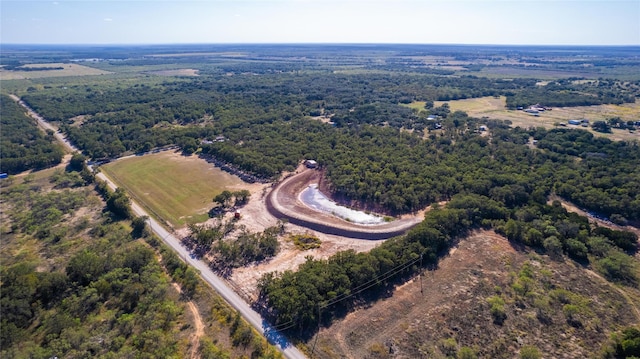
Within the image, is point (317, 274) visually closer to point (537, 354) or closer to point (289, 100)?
point (537, 354)

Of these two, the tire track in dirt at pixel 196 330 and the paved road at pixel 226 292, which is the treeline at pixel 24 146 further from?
the tire track in dirt at pixel 196 330

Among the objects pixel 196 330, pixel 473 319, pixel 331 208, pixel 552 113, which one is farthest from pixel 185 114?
pixel 552 113

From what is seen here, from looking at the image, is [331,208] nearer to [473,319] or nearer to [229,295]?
[229,295]

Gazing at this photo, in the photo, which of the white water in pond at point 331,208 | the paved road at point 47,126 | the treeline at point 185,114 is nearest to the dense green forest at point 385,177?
the treeline at point 185,114

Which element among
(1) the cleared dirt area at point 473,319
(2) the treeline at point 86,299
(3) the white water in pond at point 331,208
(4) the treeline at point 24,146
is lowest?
(3) the white water in pond at point 331,208

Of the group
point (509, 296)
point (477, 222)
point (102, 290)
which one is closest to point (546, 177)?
point (477, 222)

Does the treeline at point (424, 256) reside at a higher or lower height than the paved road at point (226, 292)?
higher
